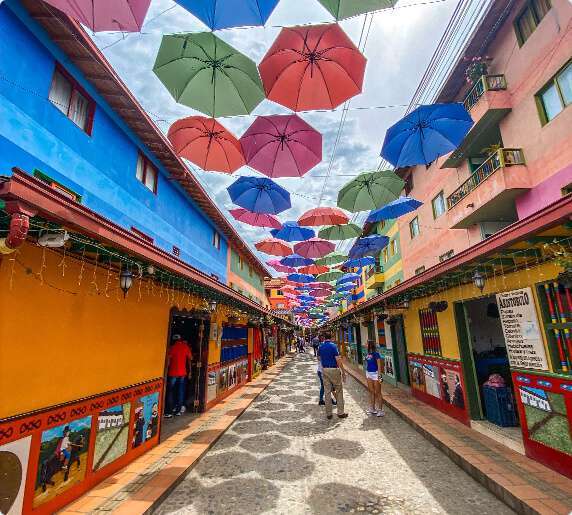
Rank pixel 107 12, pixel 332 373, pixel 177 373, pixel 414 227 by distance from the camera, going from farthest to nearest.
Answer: pixel 414 227 → pixel 332 373 → pixel 177 373 → pixel 107 12

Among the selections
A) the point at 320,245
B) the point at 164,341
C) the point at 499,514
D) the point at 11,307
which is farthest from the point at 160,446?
the point at 320,245

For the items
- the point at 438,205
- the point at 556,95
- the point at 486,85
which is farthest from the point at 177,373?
the point at 438,205

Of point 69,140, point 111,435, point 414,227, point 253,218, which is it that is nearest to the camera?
point 111,435

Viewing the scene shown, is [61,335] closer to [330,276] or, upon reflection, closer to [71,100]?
[71,100]

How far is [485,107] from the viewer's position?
427 inches

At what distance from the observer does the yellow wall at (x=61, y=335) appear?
3451 mm

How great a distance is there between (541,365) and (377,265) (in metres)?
20.9

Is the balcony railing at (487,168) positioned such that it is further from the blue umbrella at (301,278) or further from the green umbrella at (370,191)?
the blue umbrella at (301,278)

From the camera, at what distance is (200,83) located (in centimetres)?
625

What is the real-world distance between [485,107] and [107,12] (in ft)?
38.9

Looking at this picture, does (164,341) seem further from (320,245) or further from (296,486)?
(320,245)

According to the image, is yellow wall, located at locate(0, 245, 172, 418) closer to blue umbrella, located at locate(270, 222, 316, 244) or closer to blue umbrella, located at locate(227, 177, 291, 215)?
blue umbrella, located at locate(227, 177, 291, 215)

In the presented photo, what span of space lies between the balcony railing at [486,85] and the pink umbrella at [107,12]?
1157cm

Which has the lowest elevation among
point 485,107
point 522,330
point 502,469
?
point 502,469
